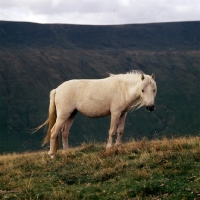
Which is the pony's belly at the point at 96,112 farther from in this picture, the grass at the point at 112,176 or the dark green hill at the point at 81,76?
the dark green hill at the point at 81,76

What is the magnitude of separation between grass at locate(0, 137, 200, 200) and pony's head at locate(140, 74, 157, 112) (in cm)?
129

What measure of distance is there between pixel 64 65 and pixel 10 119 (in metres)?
47.8

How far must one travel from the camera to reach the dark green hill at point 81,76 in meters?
105

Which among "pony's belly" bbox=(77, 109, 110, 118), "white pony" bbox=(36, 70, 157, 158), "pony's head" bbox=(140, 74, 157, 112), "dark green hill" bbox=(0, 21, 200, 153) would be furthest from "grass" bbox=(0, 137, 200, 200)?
"dark green hill" bbox=(0, 21, 200, 153)

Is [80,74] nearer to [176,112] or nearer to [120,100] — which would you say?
[176,112]

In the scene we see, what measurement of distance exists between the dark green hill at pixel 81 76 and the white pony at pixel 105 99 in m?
60.1

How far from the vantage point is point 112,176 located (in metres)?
8.77

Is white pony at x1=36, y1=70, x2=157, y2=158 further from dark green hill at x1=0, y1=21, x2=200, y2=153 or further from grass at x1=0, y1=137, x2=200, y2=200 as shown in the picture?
dark green hill at x1=0, y1=21, x2=200, y2=153

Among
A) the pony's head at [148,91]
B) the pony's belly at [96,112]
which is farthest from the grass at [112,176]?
the pony's belly at [96,112]

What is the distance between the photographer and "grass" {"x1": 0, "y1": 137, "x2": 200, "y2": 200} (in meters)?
7.46

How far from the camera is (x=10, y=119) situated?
359ft

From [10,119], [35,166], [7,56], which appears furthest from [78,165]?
[7,56]

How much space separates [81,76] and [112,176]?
5334 inches

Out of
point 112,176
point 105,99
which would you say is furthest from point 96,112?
point 112,176
